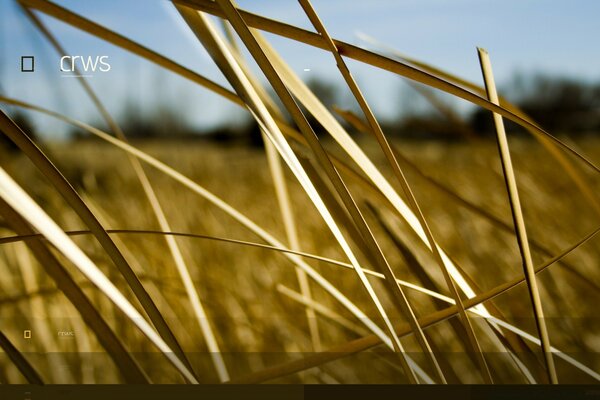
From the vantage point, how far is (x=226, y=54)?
262 mm

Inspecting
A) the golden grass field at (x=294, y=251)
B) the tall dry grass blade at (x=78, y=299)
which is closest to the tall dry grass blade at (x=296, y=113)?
the golden grass field at (x=294, y=251)

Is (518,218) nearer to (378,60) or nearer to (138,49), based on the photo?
(378,60)

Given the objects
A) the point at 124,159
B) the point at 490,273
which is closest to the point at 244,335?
the point at 490,273

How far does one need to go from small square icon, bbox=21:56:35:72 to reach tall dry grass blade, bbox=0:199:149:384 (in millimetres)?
378

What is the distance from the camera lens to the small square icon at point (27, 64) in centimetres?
62

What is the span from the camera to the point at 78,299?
0.89 ft

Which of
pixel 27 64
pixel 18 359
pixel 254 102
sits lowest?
pixel 18 359

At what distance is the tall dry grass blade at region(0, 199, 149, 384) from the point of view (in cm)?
27

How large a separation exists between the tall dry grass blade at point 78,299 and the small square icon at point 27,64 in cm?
38

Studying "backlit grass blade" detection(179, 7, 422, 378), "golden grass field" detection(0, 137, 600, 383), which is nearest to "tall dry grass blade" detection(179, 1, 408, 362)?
"backlit grass blade" detection(179, 7, 422, 378)

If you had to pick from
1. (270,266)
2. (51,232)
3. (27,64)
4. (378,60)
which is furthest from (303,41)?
(270,266)

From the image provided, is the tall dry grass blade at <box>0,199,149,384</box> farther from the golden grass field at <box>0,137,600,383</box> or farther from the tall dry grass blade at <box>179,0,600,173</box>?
the golden grass field at <box>0,137,600,383</box>

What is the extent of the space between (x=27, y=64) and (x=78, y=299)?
434 millimetres

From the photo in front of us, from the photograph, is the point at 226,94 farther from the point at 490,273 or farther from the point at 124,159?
the point at 124,159
